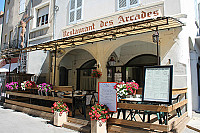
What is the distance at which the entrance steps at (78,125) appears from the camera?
563 cm

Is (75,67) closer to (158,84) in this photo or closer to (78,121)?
(78,121)

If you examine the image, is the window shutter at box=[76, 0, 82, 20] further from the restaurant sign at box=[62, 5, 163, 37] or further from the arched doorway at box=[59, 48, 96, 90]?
the arched doorway at box=[59, 48, 96, 90]

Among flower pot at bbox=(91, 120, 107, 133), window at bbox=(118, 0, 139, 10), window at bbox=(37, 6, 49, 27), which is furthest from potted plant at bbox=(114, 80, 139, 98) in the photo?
window at bbox=(37, 6, 49, 27)

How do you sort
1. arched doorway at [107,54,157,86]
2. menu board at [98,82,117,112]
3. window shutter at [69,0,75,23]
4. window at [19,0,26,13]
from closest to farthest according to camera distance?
menu board at [98,82,117,112] → arched doorway at [107,54,157,86] → window shutter at [69,0,75,23] → window at [19,0,26,13]

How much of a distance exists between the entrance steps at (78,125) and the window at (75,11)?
6267 mm

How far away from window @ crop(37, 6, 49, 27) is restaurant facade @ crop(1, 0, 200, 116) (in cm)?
39

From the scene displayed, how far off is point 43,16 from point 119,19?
7.28 metres

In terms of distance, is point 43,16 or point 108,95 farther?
point 43,16

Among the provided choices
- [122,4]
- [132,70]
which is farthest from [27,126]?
[122,4]

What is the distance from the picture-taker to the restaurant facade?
6.75 m

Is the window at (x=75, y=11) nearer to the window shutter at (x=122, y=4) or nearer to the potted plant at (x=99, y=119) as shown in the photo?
the window shutter at (x=122, y=4)

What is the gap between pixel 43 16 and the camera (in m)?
13.1

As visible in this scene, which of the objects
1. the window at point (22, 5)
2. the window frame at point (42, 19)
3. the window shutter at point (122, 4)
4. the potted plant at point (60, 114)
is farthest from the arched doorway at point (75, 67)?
the window at point (22, 5)

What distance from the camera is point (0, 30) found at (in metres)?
20.0
